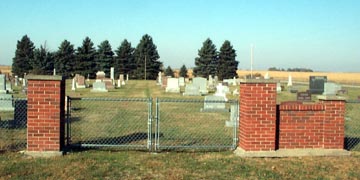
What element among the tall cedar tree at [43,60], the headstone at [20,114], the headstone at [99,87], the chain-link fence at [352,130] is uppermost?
the tall cedar tree at [43,60]

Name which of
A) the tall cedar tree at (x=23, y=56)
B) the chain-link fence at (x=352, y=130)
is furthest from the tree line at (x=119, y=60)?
the chain-link fence at (x=352, y=130)

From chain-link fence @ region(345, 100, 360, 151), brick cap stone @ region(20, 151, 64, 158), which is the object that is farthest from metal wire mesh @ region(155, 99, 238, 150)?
chain-link fence @ region(345, 100, 360, 151)

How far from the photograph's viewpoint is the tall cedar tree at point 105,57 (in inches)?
2886

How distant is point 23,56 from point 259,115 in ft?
223

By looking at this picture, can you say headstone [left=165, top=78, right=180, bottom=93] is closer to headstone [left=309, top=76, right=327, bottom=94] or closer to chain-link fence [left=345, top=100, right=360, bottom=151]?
headstone [left=309, top=76, right=327, bottom=94]

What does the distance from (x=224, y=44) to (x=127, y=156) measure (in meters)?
72.2

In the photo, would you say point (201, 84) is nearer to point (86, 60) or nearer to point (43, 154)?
point (43, 154)

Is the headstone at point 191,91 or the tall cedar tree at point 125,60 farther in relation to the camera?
the tall cedar tree at point 125,60

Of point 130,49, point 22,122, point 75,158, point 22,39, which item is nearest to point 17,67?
point 22,39

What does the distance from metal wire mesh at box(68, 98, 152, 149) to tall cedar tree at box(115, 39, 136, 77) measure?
5637 centimetres

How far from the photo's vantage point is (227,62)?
77312 millimetres

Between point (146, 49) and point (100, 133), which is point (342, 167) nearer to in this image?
point (100, 133)

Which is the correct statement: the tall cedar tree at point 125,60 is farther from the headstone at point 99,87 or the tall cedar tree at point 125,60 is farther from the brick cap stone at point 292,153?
the brick cap stone at point 292,153

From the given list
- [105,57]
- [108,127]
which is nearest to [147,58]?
[105,57]
